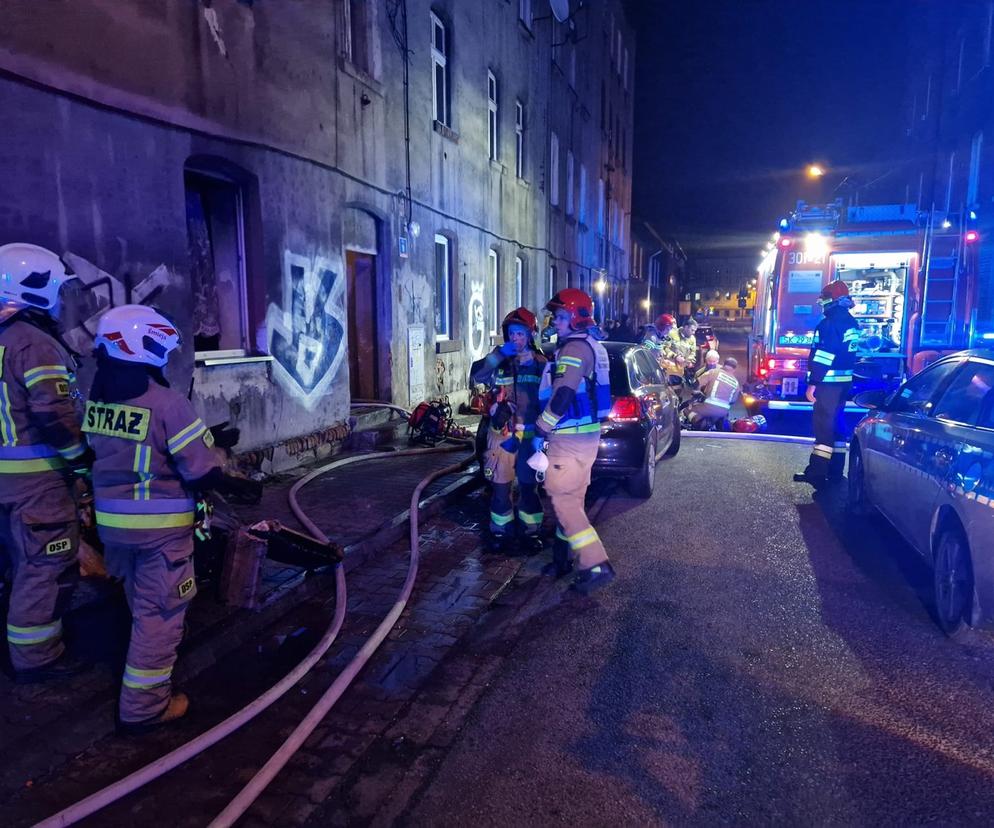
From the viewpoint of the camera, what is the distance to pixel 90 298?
5746 millimetres

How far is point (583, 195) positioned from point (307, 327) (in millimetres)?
16798

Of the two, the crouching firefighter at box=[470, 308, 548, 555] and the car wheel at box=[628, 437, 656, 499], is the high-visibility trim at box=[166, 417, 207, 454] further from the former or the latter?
the car wheel at box=[628, 437, 656, 499]

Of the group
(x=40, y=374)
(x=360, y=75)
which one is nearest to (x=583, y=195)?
(x=360, y=75)

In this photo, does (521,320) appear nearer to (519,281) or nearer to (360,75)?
(360,75)

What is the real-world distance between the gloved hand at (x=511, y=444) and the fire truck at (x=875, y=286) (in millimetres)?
7152

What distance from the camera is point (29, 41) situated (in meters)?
5.12

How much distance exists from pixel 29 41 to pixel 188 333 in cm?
262

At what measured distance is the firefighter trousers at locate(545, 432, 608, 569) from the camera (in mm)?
4926

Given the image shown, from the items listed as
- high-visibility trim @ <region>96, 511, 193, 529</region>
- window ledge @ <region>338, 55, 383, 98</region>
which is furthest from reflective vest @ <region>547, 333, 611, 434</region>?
window ledge @ <region>338, 55, 383, 98</region>

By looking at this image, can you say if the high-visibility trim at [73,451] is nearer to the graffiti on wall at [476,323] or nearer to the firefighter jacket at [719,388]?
the firefighter jacket at [719,388]

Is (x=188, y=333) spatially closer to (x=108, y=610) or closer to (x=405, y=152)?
(x=108, y=610)

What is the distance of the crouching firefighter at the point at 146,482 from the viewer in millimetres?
3016

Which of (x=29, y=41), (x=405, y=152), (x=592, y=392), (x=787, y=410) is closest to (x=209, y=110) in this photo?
A: (x=29, y=41)

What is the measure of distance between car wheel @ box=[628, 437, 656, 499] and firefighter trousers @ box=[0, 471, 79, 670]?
5.19m
